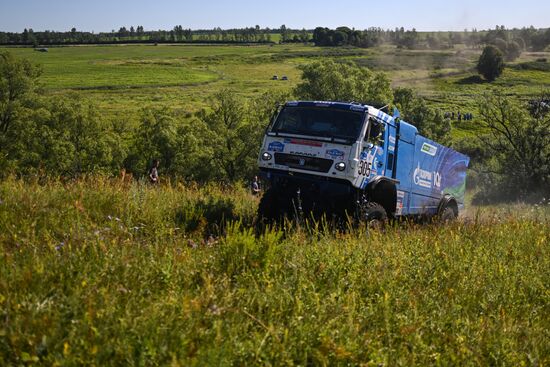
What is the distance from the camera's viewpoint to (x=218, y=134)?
149 feet

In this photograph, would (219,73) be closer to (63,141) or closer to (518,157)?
(63,141)

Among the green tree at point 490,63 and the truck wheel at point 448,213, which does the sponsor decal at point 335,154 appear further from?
the green tree at point 490,63

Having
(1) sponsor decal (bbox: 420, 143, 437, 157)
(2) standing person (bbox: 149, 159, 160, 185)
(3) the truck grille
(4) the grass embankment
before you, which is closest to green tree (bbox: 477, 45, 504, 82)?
(1) sponsor decal (bbox: 420, 143, 437, 157)

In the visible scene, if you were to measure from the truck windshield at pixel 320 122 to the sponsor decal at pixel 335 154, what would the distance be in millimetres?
316

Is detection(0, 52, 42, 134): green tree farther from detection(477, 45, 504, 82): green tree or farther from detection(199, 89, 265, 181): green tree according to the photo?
detection(477, 45, 504, 82): green tree

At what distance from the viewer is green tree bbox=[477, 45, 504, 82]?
8769 centimetres

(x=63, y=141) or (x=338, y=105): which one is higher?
(x=338, y=105)

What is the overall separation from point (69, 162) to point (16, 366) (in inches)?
1521

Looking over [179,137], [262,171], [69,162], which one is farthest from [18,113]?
[262,171]

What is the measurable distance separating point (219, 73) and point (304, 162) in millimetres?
142905

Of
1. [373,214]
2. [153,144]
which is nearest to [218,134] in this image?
[153,144]

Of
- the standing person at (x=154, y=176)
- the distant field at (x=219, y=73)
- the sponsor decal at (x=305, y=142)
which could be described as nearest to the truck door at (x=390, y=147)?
the sponsor decal at (x=305, y=142)

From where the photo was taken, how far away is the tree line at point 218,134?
3509cm

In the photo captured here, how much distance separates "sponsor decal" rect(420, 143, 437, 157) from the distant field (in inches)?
1566
